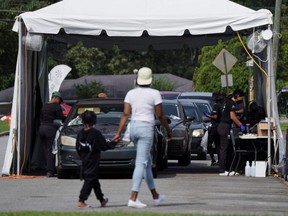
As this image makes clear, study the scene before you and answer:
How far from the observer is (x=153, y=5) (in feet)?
70.1

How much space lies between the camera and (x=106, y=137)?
19859 millimetres

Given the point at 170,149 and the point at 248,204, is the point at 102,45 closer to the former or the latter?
the point at 170,149

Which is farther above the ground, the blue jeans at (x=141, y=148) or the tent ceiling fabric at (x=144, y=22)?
the tent ceiling fabric at (x=144, y=22)

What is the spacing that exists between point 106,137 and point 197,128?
744cm

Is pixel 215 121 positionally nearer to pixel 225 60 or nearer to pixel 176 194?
pixel 225 60

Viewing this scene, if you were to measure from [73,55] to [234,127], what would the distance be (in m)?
62.8

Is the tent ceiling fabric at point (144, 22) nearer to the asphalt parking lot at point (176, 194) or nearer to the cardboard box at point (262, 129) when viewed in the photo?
the cardboard box at point (262, 129)

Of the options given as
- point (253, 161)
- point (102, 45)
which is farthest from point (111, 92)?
point (253, 161)

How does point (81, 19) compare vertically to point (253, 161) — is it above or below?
above

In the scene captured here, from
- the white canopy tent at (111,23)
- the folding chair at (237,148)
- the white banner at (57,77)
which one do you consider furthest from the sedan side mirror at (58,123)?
the white banner at (57,77)

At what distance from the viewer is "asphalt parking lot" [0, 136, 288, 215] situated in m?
14.5

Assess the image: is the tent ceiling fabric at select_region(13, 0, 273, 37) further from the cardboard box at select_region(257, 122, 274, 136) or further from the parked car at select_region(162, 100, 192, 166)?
the parked car at select_region(162, 100, 192, 166)

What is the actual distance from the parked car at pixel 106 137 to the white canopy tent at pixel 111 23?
123cm

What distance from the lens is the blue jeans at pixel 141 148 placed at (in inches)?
561
